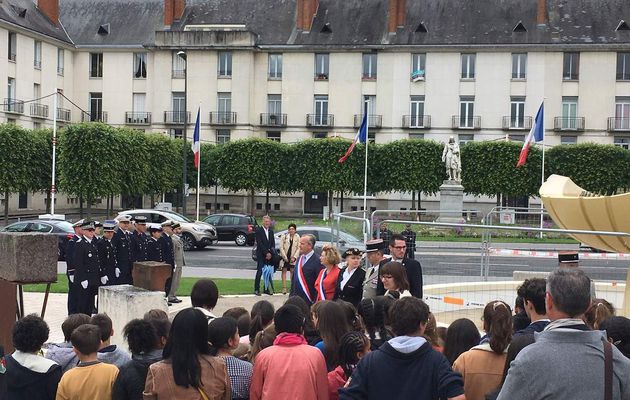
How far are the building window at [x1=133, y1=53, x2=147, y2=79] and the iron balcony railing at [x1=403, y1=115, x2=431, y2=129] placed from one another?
21.7 m

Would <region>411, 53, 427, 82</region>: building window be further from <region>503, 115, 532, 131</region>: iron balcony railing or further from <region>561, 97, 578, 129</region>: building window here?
<region>561, 97, 578, 129</region>: building window

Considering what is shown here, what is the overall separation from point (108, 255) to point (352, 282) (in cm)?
622

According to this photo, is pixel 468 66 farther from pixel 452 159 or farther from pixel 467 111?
pixel 452 159

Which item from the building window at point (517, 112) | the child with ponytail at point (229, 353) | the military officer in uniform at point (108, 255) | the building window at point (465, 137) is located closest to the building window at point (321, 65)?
the building window at point (465, 137)

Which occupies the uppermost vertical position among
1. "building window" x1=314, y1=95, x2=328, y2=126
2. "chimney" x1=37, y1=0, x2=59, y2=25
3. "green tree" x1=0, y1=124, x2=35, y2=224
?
"chimney" x1=37, y1=0, x2=59, y2=25

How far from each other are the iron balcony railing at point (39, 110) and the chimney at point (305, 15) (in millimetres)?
20723

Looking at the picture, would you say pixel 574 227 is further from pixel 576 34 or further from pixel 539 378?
pixel 576 34

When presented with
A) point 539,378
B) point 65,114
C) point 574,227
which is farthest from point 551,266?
point 65,114

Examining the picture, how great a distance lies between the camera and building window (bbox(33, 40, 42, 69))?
60375 mm

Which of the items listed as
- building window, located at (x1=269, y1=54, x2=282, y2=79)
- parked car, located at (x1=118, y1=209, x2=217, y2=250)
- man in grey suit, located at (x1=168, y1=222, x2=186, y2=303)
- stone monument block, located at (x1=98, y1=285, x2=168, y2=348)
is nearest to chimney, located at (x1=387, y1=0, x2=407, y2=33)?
building window, located at (x1=269, y1=54, x2=282, y2=79)

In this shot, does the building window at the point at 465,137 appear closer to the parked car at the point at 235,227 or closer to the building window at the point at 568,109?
the building window at the point at 568,109

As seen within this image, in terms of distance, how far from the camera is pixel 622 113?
192 feet

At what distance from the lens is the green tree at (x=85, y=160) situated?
46531 mm

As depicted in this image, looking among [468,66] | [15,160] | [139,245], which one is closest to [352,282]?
[139,245]
